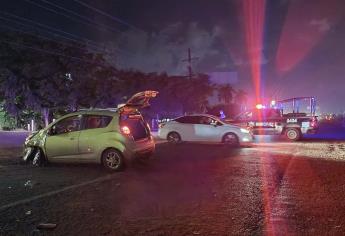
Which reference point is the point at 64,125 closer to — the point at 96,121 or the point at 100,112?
the point at 96,121

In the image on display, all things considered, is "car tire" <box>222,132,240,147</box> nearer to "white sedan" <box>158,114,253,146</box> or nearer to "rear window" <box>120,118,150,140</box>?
"white sedan" <box>158,114,253,146</box>

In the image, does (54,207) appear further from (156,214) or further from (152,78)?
(152,78)

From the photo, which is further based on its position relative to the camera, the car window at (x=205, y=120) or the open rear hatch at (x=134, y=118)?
the car window at (x=205, y=120)

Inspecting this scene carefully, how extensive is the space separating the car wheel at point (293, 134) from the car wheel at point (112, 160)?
14705mm

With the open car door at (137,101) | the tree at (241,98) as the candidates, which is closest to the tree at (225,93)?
the tree at (241,98)

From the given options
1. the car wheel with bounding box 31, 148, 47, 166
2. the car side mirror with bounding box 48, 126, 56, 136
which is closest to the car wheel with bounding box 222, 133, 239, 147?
the car side mirror with bounding box 48, 126, 56, 136

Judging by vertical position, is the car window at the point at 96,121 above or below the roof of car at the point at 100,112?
below

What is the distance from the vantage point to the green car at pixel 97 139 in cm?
1152

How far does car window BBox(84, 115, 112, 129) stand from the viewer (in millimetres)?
11742

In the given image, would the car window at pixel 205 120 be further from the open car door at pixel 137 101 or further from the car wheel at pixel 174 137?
the open car door at pixel 137 101

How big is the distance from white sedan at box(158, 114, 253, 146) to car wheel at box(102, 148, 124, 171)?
29.7ft

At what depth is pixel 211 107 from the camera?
6825 cm

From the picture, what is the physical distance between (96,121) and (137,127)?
3.99 feet

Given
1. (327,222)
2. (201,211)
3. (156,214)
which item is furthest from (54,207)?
(327,222)
